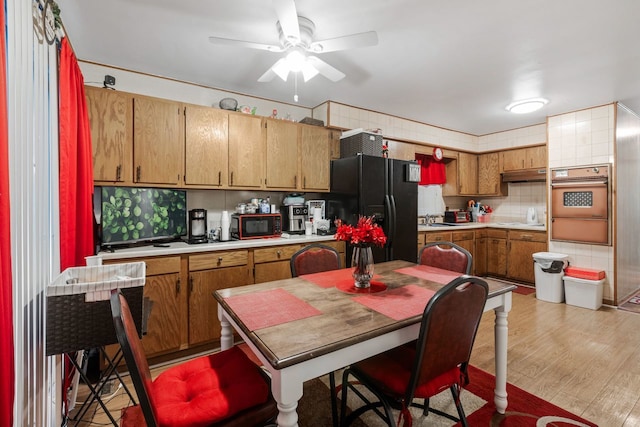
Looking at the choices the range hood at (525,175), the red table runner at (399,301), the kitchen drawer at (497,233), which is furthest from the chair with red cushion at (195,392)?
the range hood at (525,175)

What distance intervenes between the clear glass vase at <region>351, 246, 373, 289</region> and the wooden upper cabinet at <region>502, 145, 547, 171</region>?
4.38 meters

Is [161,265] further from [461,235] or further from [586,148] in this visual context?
[586,148]

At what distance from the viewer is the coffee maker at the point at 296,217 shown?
342cm

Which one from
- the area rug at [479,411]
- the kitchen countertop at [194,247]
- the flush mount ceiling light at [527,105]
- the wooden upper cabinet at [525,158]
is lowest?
the area rug at [479,411]

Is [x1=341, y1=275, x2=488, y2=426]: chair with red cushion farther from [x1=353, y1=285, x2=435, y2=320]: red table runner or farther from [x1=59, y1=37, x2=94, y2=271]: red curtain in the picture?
[x1=59, y1=37, x2=94, y2=271]: red curtain

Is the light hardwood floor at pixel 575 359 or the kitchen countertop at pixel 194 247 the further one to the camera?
the kitchen countertop at pixel 194 247

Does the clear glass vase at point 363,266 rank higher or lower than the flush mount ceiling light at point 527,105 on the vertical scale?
lower

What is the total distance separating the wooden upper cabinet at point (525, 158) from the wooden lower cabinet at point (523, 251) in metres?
1.11

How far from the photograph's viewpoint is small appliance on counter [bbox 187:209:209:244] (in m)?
2.76

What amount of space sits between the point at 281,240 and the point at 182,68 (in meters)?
1.88

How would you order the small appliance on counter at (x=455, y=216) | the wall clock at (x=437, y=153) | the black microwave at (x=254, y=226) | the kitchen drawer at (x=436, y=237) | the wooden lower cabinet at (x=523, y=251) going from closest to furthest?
the black microwave at (x=254, y=226)
the kitchen drawer at (x=436, y=237)
the wooden lower cabinet at (x=523, y=251)
the wall clock at (x=437, y=153)
the small appliance on counter at (x=455, y=216)

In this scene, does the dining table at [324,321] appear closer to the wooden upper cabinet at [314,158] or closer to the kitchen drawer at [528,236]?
the wooden upper cabinet at [314,158]

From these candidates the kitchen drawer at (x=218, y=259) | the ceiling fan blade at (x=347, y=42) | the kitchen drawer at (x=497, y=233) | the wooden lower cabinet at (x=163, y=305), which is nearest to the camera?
the ceiling fan blade at (x=347, y=42)

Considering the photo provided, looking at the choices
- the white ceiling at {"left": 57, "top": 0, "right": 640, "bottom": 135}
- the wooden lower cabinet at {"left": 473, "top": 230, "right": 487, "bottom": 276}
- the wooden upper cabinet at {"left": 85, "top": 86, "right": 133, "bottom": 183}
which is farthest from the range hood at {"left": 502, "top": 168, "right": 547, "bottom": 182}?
the wooden upper cabinet at {"left": 85, "top": 86, "right": 133, "bottom": 183}
